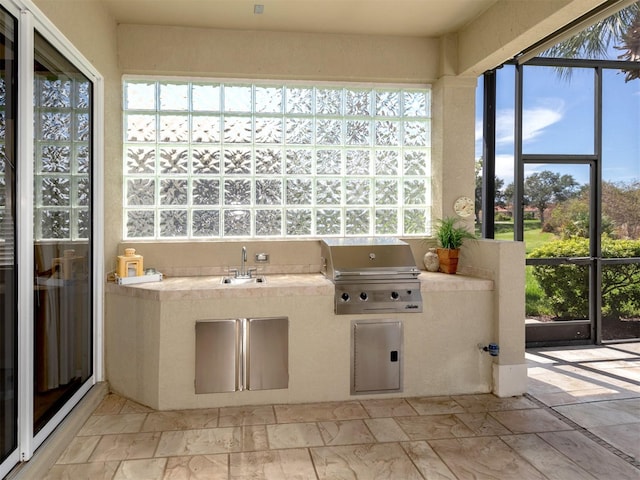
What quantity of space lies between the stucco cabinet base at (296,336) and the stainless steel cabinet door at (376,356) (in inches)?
2.0

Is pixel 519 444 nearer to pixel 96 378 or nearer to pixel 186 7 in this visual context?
pixel 96 378

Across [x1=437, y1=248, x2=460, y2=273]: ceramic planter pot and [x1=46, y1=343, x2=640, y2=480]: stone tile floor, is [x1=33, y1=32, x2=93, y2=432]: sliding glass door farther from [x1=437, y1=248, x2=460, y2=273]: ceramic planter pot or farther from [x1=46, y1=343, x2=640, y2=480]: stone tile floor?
[x1=437, y1=248, x2=460, y2=273]: ceramic planter pot

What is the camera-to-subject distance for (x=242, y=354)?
344 centimetres

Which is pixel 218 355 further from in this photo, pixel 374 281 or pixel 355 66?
pixel 355 66

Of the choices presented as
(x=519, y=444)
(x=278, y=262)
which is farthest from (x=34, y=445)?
(x=519, y=444)

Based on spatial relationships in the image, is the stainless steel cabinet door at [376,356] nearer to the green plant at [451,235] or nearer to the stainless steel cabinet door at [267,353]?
the stainless steel cabinet door at [267,353]

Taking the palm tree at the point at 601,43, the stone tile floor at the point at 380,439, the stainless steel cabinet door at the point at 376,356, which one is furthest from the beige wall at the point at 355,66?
the palm tree at the point at 601,43

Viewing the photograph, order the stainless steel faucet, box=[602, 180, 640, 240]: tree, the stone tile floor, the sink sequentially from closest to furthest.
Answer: the stone tile floor < the sink < the stainless steel faucet < box=[602, 180, 640, 240]: tree

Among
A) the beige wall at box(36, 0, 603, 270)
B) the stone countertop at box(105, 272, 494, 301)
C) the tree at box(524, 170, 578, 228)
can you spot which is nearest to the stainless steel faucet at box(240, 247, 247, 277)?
the stone countertop at box(105, 272, 494, 301)

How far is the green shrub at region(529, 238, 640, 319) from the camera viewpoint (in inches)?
196

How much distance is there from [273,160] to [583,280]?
11.0 feet

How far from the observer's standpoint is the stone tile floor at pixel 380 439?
2568 mm

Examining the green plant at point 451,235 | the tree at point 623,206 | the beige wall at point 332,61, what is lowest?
the green plant at point 451,235

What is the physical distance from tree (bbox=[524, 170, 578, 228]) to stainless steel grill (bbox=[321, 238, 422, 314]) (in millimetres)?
1964
